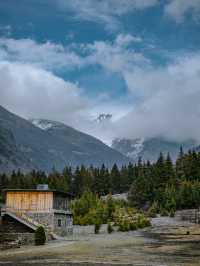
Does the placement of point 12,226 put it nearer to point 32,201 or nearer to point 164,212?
point 32,201

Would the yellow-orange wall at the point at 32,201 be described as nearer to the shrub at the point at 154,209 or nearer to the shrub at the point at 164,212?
the shrub at the point at 154,209

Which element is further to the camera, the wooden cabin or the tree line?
the tree line

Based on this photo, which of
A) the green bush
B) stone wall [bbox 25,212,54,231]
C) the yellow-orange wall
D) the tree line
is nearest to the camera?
the green bush

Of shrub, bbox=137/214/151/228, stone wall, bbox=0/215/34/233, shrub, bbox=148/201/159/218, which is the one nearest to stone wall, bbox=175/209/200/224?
shrub, bbox=148/201/159/218

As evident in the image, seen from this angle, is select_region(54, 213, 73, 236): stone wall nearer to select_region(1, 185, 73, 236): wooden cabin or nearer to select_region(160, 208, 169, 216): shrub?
select_region(1, 185, 73, 236): wooden cabin

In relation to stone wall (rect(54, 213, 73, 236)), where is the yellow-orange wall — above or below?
above

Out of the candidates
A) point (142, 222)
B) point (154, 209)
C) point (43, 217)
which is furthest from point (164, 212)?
point (43, 217)

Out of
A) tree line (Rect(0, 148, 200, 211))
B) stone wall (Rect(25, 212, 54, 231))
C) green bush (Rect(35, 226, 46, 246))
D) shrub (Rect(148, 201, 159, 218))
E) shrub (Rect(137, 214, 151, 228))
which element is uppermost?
tree line (Rect(0, 148, 200, 211))

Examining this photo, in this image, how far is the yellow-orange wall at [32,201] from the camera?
61438 mm

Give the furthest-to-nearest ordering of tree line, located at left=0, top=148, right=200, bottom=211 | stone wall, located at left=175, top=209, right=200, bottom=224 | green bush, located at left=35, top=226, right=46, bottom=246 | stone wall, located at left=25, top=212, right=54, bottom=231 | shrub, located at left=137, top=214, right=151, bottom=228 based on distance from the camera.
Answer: tree line, located at left=0, top=148, right=200, bottom=211
stone wall, located at left=175, top=209, right=200, bottom=224
shrub, located at left=137, top=214, right=151, bottom=228
stone wall, located at left=25, top=212, right=54, bottom=231
green bush, located at left=35, top=226, right=46, bottom=246

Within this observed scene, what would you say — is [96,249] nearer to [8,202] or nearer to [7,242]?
[7,242]

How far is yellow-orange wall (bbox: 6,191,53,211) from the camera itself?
2419 inches

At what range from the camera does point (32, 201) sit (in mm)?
61562

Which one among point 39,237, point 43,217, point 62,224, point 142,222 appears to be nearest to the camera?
point 39,237
